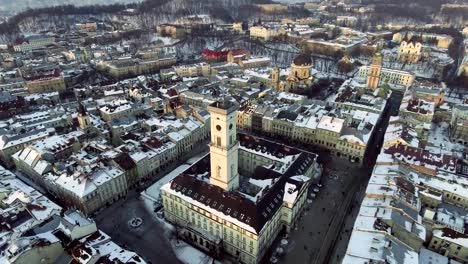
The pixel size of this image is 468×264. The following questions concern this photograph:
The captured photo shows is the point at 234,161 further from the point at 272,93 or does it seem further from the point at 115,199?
the point at 272,93

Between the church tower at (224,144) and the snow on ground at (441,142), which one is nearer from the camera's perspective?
the church tower at (224,144)

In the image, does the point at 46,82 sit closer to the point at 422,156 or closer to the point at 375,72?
the point at 375,72

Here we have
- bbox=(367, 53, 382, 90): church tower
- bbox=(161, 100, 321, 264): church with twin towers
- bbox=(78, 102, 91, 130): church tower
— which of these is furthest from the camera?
bbox=(367, 53, 382, 90): church tower

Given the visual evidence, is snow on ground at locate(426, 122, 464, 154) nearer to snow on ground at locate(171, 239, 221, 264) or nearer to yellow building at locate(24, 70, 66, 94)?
snow on ground at locate(171, 239, 221, 264)

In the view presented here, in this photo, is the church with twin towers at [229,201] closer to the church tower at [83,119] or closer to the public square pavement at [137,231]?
the public square pavement at [137,231]

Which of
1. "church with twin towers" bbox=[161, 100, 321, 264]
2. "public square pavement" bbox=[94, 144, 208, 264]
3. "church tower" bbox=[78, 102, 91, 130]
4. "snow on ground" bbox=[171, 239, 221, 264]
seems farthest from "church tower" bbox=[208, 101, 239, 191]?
"church tower" bbox=[78, 102, 91, 130]

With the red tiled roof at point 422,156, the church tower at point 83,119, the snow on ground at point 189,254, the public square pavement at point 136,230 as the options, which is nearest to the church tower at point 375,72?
the red tiled roof at point 422,156
